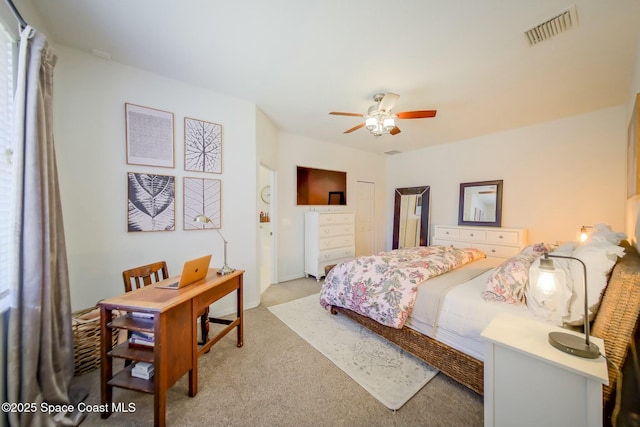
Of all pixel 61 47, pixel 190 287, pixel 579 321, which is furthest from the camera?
pixel 61 47

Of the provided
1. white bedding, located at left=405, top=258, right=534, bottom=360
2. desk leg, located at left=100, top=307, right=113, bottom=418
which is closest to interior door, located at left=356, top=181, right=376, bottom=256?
white bedding, located at left=405, top=258, right=534, bottom=360

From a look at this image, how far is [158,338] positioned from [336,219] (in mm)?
3284

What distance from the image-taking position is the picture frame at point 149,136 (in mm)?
2250

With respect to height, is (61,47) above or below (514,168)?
above

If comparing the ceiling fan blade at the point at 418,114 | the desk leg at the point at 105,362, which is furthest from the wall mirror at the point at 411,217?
the desk leg at the point at 105,362

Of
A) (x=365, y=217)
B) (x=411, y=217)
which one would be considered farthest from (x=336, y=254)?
(x=411, y=217)

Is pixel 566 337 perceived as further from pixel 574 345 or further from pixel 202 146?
pixel 202 146

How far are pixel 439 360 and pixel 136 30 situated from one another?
3.44 m

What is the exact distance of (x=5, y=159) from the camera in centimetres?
136

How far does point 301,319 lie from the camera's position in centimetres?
273

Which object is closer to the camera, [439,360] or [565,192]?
[439,360]

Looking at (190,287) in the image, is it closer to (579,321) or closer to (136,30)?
(136,30)

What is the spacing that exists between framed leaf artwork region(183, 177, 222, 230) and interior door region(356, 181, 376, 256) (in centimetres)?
319

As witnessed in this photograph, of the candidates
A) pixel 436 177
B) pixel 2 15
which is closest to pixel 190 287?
pixel 2 15
